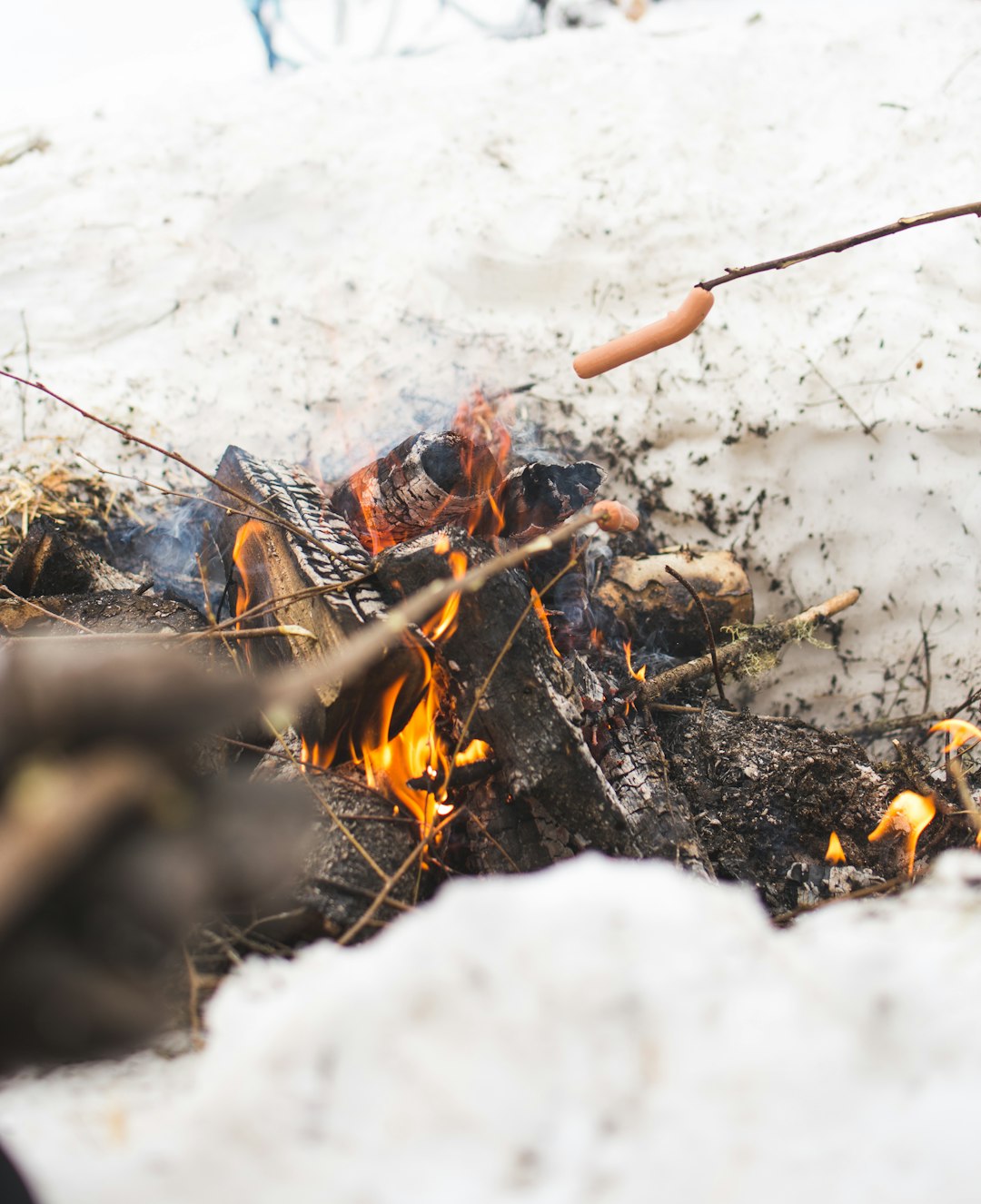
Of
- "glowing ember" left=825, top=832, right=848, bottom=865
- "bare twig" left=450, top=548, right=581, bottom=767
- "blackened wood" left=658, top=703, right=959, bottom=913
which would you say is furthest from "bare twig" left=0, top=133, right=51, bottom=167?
"glowing ember" left=825, top=832, right=848, bottom=865

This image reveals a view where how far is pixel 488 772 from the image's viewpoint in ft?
6.71

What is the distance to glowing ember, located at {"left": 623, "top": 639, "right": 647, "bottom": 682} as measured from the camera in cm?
242

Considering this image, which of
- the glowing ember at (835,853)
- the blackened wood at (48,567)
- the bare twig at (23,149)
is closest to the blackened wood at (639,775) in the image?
the glowing ember at (835,853)

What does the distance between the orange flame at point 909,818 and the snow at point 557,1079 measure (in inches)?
46.8

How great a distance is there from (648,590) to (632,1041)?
1920mm

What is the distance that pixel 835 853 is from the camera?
2.18 m

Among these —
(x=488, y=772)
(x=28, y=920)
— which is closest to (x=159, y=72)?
(x=488, y=772)

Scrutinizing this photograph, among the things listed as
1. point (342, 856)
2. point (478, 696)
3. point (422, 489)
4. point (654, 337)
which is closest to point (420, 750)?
point (478, 696)

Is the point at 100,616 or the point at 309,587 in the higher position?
the point at 309,587

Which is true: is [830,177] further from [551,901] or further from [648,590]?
[551,901]

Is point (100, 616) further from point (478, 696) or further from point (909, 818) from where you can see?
point (909, 818)

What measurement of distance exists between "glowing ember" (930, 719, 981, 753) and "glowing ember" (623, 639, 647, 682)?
45.3 inches

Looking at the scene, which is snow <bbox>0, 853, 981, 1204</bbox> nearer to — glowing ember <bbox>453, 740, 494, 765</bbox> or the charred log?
the charred log

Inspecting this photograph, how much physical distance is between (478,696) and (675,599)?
1.12m
